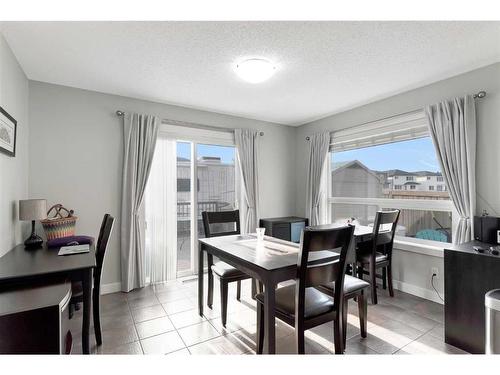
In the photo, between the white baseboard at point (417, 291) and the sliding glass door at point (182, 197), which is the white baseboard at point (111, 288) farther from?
the white baseboard at point (417, 291)

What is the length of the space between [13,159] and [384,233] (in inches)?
145

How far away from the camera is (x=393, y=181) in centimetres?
319

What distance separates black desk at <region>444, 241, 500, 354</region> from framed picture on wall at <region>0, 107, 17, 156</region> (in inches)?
136

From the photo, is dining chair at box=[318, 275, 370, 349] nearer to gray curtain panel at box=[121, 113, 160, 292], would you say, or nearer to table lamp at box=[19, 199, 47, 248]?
gray curtain panel at box=[121, 113, 160, 292]

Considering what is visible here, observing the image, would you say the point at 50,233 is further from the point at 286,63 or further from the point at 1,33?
the point at 286,63

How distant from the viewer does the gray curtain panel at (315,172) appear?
3926 mm

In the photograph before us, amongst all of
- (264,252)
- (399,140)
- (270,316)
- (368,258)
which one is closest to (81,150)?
(264,252)

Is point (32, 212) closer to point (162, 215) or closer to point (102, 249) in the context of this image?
point (102, 249)

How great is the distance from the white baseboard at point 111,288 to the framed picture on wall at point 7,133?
1704mm

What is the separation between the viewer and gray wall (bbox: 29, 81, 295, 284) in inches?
104

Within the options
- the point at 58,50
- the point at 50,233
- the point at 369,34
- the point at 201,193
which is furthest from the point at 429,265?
the point at 58,50

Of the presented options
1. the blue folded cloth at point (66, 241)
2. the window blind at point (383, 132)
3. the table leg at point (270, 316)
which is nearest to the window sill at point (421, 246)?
the window blind at point (383, 132)

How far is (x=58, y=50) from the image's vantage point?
6.73 feet

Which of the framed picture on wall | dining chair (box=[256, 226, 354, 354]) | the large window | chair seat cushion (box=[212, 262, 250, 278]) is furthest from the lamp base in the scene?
the large window
